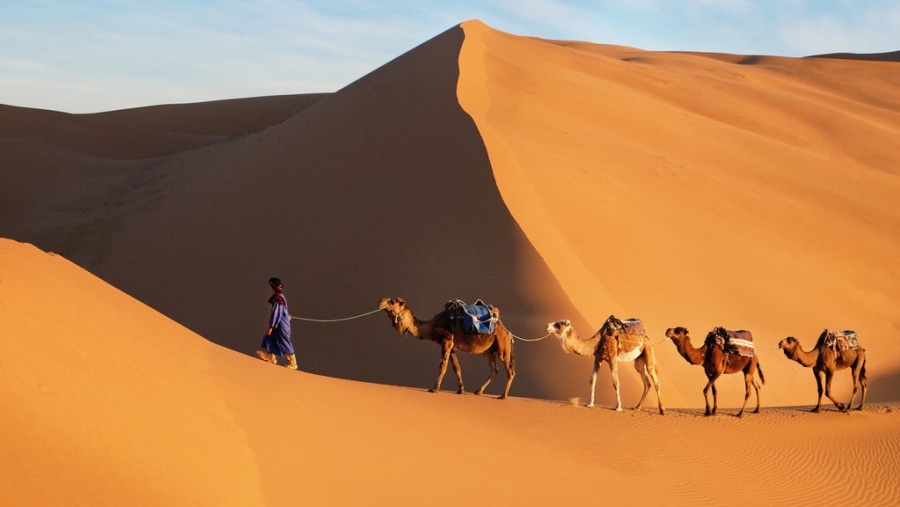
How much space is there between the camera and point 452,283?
20.7 metres

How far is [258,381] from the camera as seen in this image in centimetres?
1077

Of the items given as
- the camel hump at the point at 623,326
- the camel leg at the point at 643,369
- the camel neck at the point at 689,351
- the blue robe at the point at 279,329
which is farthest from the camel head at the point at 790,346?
the blue robe at the point at 279,329

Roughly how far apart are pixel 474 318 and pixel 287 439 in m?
4.89

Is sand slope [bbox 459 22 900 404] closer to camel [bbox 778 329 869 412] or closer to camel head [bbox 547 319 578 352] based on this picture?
camel [bbox 778 329 869 412]

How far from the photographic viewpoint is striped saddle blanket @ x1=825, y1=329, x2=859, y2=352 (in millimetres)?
16469

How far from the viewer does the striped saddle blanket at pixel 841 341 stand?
54.0ft

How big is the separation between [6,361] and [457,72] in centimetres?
2323

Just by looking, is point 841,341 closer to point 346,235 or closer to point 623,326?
point 623,326

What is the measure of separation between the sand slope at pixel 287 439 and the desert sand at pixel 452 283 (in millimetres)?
37

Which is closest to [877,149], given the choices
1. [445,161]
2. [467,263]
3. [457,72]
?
[457,72]

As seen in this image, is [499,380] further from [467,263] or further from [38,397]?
[38,397]

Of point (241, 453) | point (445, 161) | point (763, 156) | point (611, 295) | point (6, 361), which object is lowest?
point (241, 453)

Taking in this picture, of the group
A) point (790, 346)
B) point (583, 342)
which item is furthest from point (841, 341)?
point (583, 342)

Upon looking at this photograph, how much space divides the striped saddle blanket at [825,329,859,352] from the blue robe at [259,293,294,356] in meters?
8.46
